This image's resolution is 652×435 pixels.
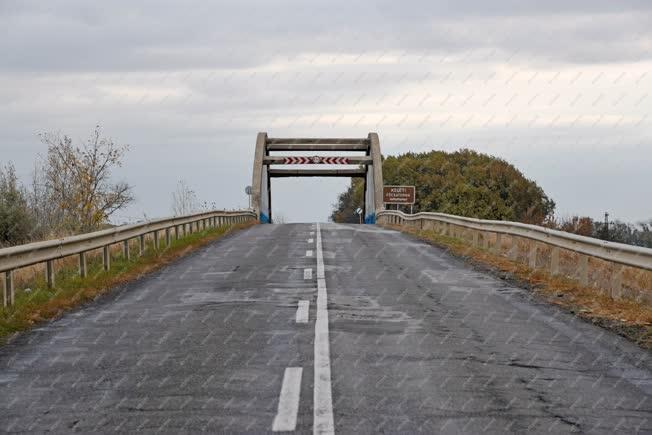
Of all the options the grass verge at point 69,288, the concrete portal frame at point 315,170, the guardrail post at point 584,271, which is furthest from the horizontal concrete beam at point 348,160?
the guardrail post at point 584,271

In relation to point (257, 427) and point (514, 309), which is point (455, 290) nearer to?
point (514, 309)

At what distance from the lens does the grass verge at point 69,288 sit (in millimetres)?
10266

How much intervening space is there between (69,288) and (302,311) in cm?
452

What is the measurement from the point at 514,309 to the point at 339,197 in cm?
10101

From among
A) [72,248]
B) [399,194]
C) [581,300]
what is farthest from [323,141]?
[581,300]

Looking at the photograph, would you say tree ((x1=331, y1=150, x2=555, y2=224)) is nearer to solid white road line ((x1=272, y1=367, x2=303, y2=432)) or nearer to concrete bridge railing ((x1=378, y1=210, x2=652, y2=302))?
concrete bridge railing ((x1=378, y1=210, x2=652, y2=302))

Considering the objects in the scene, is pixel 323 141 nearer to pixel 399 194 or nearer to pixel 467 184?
pixel 399 194

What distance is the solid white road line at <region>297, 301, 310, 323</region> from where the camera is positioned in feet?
32.1

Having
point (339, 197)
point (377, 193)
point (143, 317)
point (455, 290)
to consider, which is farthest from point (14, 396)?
point (339, 197)

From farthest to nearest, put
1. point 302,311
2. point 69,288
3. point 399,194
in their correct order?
point 399,194 < point 69,288 < point 302,311

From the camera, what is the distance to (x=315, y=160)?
58.3 meters

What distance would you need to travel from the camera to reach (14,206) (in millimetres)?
27344

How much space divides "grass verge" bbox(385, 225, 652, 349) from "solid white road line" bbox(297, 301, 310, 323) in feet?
11.4

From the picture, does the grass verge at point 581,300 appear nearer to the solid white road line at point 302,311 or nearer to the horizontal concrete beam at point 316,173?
the solid white road line at point 302,311
